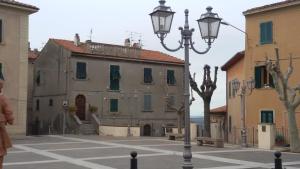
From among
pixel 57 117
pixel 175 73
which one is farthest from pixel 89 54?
pixel 175 73

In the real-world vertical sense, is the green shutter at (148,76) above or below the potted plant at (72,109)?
above

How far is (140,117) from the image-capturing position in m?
42.4

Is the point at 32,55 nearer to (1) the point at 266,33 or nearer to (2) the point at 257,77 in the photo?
(2) the point at 257,77

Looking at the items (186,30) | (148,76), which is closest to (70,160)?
(186,30)

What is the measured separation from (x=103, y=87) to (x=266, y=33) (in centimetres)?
1714

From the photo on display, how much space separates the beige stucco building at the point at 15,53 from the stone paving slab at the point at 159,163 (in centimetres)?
1490

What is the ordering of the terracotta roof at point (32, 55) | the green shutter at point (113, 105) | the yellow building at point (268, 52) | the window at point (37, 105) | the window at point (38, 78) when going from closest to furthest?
the yellow building at point (268, 52)
the green shutter at point (113, 105)
the window at point (38, 78)
the window at point (37, 105)
the terracotta roof at point (32, 55)

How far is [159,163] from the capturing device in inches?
642

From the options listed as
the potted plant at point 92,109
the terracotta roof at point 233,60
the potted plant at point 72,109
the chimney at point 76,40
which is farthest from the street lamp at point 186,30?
the chimney at point 76,40

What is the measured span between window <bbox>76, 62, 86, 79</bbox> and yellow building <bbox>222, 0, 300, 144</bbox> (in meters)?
15.2

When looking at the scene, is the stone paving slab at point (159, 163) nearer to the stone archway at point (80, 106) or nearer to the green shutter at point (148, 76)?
the stone archway at point (80, 106)

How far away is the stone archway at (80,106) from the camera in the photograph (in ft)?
128

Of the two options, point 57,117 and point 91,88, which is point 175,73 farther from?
point 57,117

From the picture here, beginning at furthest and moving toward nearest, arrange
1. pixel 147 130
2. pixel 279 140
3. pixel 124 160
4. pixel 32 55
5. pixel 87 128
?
pixel 32 55 → pixel 147 130 → pixel 87 128 → pixel 279 140 → pixel 124 160
